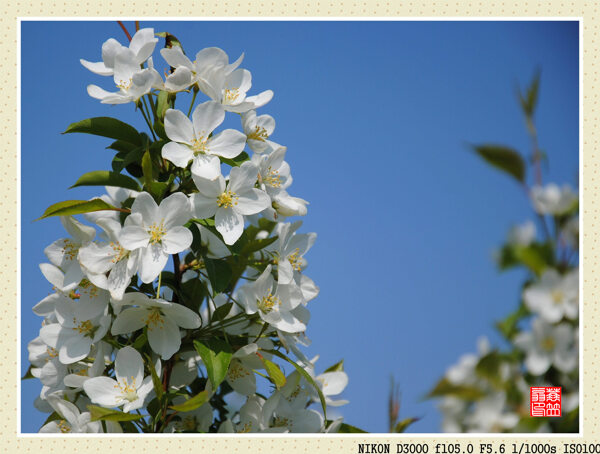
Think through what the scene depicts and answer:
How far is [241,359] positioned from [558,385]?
2.54 feet

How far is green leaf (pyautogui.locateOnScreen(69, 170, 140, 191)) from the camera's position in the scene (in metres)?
1.59

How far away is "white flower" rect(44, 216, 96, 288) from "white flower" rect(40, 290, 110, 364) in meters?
0.07

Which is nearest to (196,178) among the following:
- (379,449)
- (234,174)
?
(234,174)

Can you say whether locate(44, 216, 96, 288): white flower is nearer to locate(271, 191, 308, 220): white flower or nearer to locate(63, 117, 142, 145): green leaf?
locate(63, 117, 142, 145): green leaf

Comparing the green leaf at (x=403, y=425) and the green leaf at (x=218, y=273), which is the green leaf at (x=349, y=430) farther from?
the green leaf at (x=218, y=273)

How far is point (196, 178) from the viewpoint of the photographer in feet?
4.95

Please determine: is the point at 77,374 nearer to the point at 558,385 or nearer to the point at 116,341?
the point at 116,341

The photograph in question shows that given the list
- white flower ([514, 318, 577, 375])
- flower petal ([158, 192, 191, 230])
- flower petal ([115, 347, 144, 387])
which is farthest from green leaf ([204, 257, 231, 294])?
white flower ([514, 318, 577, 375])

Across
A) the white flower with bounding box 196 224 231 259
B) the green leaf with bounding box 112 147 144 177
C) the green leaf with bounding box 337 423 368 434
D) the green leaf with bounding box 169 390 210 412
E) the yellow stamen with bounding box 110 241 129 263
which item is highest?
the green leaf with bounding box 112 147 144 177

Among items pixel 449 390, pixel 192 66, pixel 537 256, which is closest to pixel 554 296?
pixel 537 256

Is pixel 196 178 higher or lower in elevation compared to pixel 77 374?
higher

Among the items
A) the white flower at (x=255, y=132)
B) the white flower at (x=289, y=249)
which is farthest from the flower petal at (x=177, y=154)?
the white flower at (x=289, y=249)
